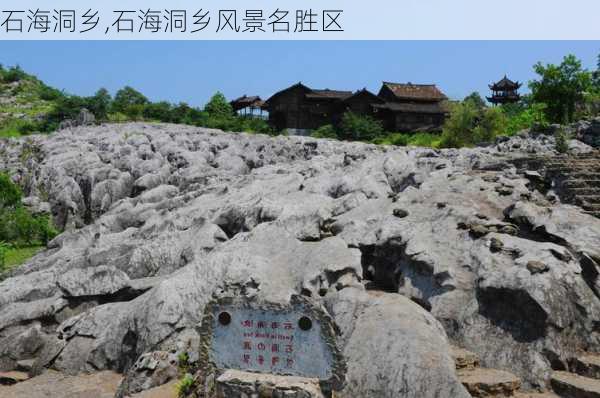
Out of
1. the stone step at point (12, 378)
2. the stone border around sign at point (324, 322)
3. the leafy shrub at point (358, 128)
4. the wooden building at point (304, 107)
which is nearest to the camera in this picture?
the stone border around sign at point (324, 322)

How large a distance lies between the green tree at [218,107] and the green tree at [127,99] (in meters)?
12.7

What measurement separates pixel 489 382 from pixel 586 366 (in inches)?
96.9

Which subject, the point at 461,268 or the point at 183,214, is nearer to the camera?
the point at 461,268

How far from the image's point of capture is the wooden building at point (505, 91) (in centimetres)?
9278

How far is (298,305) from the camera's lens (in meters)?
9.45

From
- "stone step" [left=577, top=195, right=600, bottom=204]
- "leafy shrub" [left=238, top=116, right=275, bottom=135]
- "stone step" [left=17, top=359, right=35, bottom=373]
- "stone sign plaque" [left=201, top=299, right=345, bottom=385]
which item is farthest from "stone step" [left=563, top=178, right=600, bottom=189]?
"leafy shrub" [left=238, top=116, right=275, bottom=135]

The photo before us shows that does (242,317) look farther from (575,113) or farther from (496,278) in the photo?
(575,113)

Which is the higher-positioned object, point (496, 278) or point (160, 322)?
point (496, 278)

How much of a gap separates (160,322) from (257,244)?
419cm

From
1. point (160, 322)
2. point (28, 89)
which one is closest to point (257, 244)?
point (160, 322)

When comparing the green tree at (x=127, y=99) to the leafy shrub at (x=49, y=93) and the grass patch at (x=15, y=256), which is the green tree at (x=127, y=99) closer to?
the leafy shrub at (x=49, y=93)

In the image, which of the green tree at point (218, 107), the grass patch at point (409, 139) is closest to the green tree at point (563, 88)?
the grass patch at point (409, 139)

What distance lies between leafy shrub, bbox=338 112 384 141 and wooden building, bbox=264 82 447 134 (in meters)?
4.40

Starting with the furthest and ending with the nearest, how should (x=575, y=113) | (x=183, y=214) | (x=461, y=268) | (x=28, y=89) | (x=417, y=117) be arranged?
(x=28, y=89), (x=417, y=117), (x=575, y=113), (x=183, y=214), (x=461, y=268)
